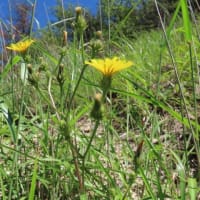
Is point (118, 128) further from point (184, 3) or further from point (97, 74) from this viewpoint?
point (184, 3)

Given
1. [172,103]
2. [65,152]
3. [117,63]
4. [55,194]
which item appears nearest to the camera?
[117,63]

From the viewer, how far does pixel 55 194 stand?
2.90ft

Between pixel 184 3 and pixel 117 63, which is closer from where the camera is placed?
pixel 117 63

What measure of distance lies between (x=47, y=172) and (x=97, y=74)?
4.63ft

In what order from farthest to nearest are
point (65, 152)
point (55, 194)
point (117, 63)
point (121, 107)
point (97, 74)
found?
1. point (97, 74)
2. point (121, 107)
3. point (65, 152)
4. point (55, 194)
5. point (117, 63)

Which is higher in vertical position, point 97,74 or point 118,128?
point 97,74

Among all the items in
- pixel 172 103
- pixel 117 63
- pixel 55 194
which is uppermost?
pixel 117 63

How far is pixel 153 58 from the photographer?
238 centimetres

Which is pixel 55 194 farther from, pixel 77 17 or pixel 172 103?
pixel 172 103

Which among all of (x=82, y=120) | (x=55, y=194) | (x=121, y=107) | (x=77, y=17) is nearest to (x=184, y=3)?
(x=77, y=17)

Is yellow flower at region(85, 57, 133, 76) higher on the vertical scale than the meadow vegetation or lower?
higher

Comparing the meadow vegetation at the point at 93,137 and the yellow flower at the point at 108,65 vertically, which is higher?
the yellow flower at the point at 108,65

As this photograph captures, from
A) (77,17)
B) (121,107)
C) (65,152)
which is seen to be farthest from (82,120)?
(77,17)

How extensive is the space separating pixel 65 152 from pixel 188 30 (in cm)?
50
